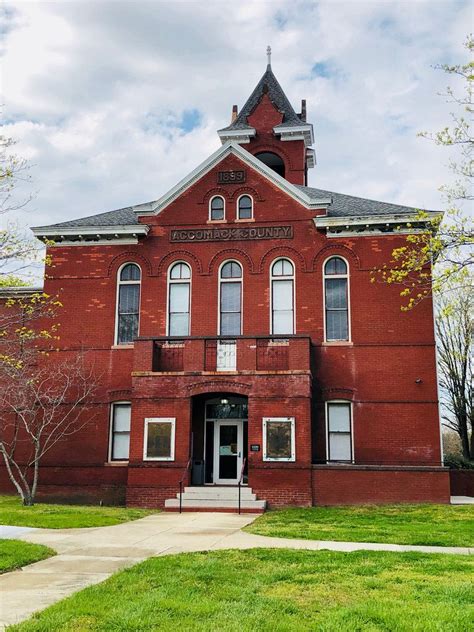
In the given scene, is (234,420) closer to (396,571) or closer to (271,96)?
(396,571)

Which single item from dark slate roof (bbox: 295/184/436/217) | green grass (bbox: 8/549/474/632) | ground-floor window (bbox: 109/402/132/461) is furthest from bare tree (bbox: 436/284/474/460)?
green grass (bbox: 8/549/474/632)

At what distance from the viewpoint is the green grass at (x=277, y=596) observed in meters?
6.58

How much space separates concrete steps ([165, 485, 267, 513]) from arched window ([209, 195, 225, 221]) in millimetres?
9752

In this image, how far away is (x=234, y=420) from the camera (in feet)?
73.1

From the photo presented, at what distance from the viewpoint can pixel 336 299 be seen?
22938 mm

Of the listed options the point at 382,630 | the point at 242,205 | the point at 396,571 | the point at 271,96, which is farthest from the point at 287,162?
the point at 382,630

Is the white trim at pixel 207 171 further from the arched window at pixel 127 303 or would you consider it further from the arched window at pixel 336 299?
the arched window at pixel 336 299

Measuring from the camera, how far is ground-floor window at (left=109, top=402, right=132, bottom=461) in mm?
22797

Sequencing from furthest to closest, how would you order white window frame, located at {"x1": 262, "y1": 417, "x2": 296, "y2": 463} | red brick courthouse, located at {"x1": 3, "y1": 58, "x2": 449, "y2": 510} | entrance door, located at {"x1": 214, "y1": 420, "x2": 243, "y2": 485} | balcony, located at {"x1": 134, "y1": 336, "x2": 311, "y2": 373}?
entrance door, located at {"x1": 214, "y1": 420, "x2": 243, "y2": 485}, balcony, located at {"x1": 134, "y1": 336, "x2": 311, "y2": 373}, red brick courthouse, located at {"x1": 3, "y1": 58, "x2": 449, "y2": 510}, white window frame, located at {"x1": 262, "y1": 417, "x2": 296, "y2": 463}

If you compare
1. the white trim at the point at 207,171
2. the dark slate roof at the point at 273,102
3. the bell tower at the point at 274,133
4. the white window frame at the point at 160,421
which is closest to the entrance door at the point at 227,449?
the white window frame at the point at 160,421

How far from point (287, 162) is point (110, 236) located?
9.38m

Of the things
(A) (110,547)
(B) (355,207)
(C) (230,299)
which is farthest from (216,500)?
(B) (355,207)

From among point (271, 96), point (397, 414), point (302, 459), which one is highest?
point (271, 96)

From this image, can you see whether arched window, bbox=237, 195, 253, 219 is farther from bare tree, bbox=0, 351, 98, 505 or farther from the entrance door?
bare tree, bbox=0, 351, 98, 505
